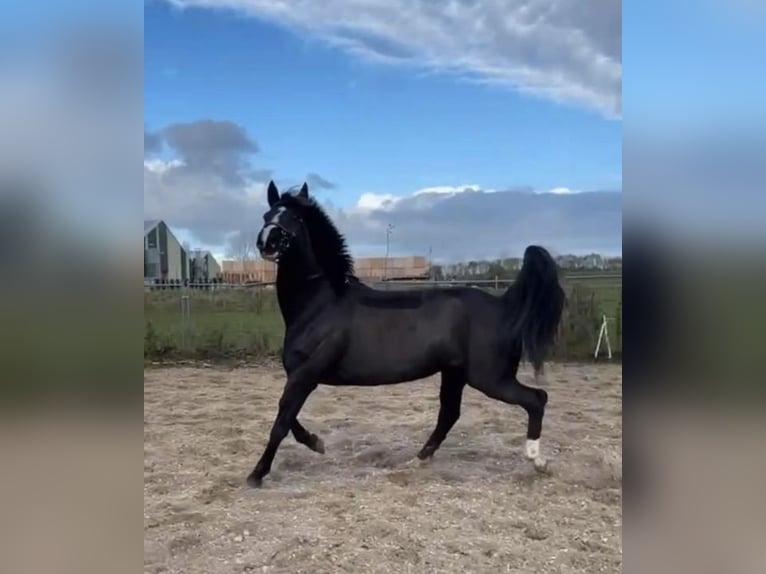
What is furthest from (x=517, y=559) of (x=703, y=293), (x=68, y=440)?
(x=68, y=440)

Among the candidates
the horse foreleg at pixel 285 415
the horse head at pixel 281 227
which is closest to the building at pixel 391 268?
the horse head at pixel 281 227

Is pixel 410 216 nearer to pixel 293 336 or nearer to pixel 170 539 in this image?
pixel 293 336

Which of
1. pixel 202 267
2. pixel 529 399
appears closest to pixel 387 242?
pixel 202 267

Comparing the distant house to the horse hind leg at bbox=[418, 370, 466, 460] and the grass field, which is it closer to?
the grass field

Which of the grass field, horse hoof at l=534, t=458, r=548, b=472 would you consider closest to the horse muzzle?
the grass field

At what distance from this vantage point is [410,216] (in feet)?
8.71

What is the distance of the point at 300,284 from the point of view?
8.29 ft

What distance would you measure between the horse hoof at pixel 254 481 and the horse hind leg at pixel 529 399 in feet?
3.09

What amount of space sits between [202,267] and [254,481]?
90 cm

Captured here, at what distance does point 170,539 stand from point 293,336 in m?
0.87

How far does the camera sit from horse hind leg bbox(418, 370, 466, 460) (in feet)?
8.77

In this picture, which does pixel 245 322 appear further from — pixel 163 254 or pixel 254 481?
pixel 254 481

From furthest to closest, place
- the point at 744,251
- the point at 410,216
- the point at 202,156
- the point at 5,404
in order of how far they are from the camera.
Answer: the point at 410,216
the point at 202,156
the point at 744,251
the point at 5,404

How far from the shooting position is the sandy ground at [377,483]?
2.15m
